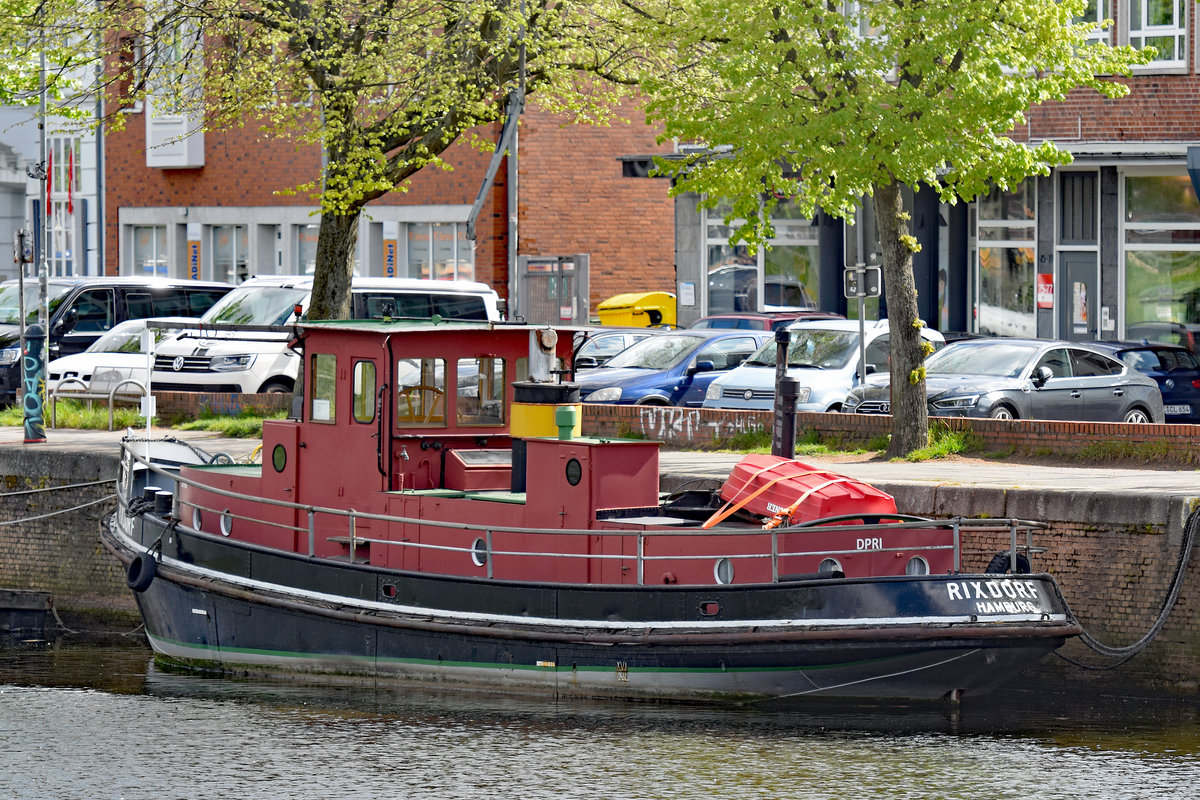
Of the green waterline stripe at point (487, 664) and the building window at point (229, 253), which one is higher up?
the building window at point (229, 253)

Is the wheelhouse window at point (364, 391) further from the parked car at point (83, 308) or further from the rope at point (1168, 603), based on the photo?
the parked car at point (83, 308)

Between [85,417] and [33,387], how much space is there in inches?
127

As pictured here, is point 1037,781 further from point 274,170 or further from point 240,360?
point 274,170

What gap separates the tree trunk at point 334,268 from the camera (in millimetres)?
22219

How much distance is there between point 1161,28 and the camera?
30062 millimetres

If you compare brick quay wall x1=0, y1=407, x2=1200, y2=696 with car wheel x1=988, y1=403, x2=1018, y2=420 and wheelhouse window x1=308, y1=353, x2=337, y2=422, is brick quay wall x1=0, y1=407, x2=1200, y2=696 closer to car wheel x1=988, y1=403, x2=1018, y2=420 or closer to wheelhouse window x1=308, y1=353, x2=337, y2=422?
wheelhouse window x1=308, y1=353, x2=337, y2=422

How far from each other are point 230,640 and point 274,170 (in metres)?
27.1

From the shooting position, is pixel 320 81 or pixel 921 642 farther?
pixel 320 81

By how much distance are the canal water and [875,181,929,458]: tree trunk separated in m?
5.17

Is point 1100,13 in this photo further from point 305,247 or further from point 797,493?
point 797,493

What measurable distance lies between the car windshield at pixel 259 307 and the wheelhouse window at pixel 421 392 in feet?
42.2

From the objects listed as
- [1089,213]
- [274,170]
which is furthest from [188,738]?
[274,170]

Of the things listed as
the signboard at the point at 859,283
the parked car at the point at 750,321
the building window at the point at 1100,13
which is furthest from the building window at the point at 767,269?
the signboard at the point at 859,283

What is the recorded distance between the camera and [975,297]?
3325 cm
